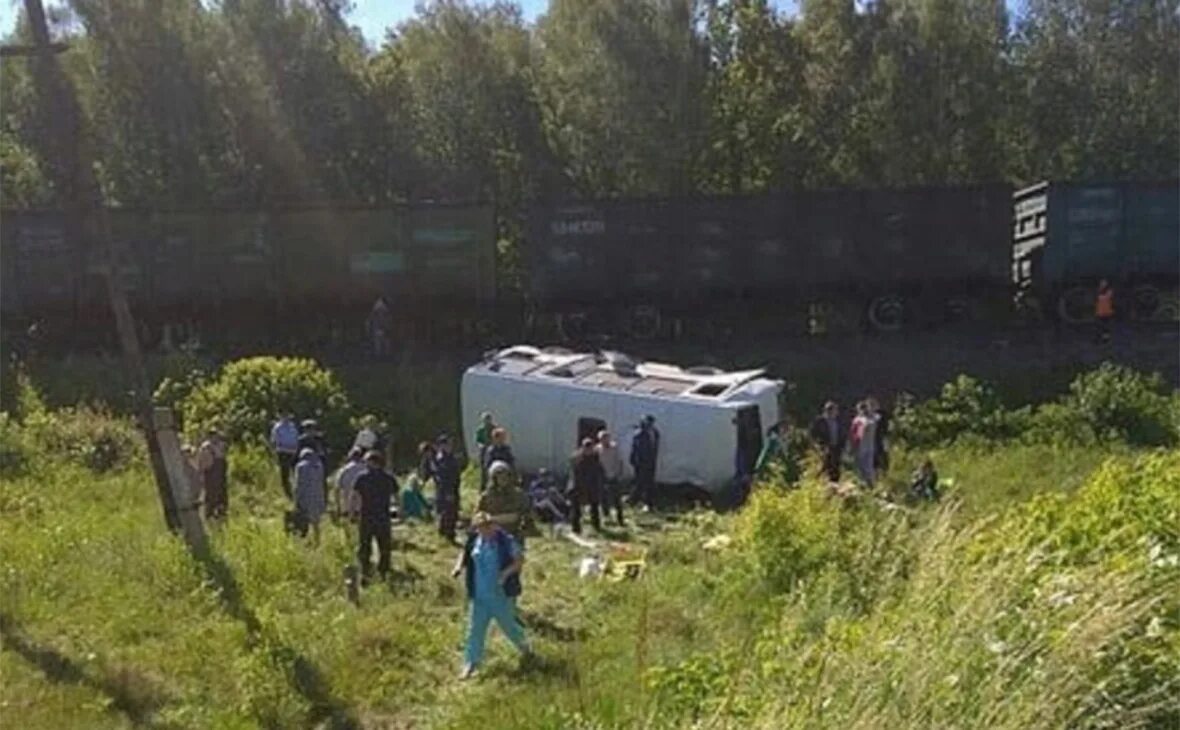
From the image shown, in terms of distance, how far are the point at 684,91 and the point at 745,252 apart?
34.3ft

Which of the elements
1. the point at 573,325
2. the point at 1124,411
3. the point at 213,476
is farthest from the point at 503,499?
the point at 573,325

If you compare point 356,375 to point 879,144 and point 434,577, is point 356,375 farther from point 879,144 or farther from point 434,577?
point 879,144

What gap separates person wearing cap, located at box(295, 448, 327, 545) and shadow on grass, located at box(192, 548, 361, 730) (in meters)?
2.13

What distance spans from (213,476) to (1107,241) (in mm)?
18226

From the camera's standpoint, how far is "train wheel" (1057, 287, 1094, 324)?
85.8 feet

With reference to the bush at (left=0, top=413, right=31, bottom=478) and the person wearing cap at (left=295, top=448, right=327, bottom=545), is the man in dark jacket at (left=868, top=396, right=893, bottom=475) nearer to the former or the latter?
the person wearing cap at (left=295, top=448, right=327, bottom=545)

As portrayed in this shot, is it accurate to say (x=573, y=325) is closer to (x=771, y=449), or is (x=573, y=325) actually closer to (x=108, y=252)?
(x=771, y=449)

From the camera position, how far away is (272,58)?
121 feet

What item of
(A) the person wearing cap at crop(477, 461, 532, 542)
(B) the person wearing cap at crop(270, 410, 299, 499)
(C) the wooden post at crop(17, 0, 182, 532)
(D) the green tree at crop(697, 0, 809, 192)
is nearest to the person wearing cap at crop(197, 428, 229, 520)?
(C) the wooden post at crop(17, 0, 182, 532)

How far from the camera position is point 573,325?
2700 cm

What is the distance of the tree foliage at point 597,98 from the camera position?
35.6 m

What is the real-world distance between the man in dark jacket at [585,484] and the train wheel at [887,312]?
12953 millimetres

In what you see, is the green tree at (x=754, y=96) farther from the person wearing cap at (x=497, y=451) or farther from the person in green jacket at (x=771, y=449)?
the person wearing cap at (x=497, y=451)

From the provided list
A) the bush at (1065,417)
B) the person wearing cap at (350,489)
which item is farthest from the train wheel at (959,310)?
the person wearing cap at (350,489)
